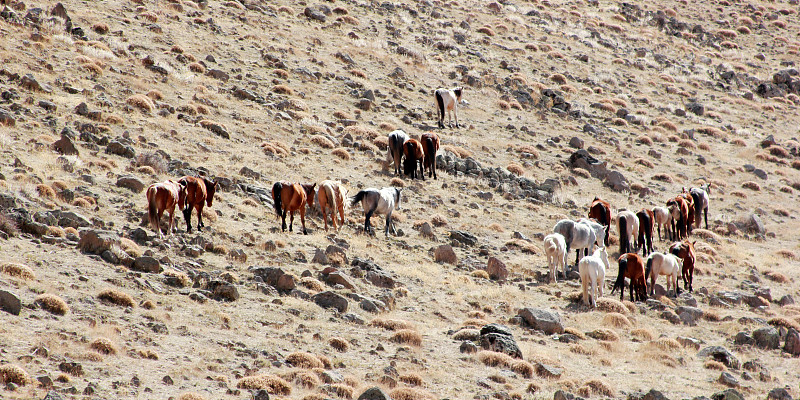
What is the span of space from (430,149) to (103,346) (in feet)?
57.6

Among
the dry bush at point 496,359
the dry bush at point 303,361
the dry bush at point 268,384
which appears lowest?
the dry bush at point 496,359

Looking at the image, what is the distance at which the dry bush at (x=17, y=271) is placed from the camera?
1216 centimetres

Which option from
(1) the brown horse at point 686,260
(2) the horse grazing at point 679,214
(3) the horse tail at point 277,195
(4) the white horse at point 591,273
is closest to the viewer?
(4) the white horse at point 591,273

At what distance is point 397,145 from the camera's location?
2611cm

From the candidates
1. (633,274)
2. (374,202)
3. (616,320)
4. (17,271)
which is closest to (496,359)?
(616,320)

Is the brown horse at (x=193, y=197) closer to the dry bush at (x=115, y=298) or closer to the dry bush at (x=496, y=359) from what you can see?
the dry bush at (x=115, y=298)

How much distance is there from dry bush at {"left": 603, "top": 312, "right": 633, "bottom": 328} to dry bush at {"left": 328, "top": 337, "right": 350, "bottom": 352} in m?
7.14

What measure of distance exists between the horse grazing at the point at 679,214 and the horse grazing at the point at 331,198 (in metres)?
13.6

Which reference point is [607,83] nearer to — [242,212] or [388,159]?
[388,159]

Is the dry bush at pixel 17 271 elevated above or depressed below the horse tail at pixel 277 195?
above

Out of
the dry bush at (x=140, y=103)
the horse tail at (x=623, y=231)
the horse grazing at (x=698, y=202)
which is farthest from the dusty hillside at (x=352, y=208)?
the horse tail at (x=623, y=231)

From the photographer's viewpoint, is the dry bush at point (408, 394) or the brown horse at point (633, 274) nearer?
the dry bush at point (408, 394)

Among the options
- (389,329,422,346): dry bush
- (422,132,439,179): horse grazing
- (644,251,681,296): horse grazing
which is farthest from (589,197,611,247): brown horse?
(389,329,422,346): dry bush

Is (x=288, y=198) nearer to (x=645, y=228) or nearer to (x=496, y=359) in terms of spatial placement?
(x=496, y=359)
